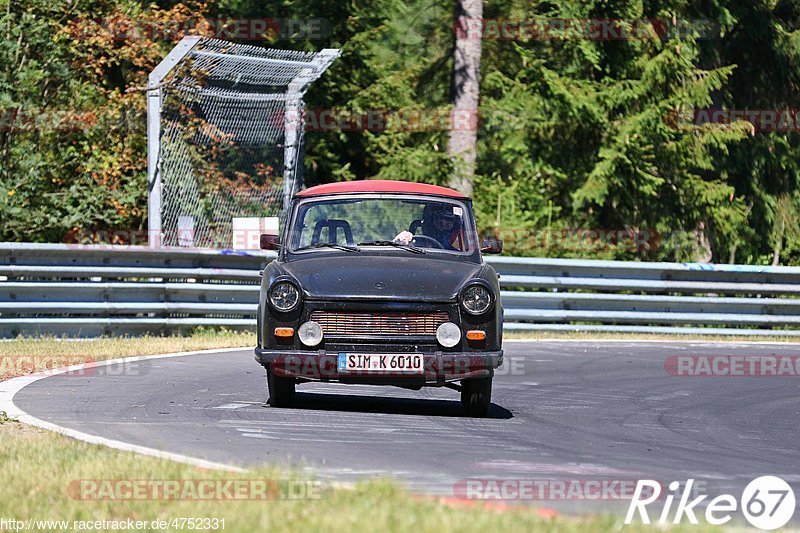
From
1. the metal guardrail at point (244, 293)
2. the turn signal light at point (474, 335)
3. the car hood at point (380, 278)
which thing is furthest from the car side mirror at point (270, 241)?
the metal guardrail at point (244, 293)

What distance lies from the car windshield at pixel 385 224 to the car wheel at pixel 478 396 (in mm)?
1137

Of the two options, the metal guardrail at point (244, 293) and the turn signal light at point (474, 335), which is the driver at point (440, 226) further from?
the metal guardrail at point (244, 293)

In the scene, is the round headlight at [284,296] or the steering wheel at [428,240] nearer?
the round headlight at [284,296]

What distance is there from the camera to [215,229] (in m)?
18.3

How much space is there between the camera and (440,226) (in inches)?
404

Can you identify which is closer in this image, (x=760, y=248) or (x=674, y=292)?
(x=674, y=292)

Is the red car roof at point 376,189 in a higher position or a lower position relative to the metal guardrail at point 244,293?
higher

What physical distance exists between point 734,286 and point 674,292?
34.9 inches

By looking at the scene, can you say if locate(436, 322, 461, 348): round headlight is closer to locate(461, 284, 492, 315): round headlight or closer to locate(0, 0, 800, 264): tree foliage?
locate(461, 284, 492, 315): round headlight

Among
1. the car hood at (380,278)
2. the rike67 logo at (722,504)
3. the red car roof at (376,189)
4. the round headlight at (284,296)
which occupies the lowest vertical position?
the rike67 logo at (722,504)

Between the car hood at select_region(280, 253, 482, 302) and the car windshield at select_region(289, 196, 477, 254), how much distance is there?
0.54m

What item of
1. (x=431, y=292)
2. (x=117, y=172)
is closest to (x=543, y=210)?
(x=117, y=172)

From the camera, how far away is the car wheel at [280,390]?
941cm

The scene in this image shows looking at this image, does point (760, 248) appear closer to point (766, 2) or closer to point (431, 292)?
point (766, 2)
